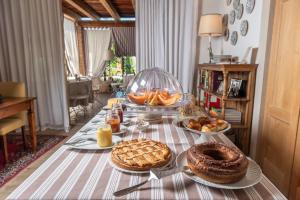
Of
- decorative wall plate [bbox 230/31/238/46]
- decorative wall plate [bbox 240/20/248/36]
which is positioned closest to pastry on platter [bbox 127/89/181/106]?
decorative wall plate [bbox 240/20/248/36]

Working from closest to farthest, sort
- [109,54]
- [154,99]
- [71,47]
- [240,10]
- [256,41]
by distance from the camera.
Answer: [154,99]
[256,41]
[240,10]
[71,47]
[109,54]

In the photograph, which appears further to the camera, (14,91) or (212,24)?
(14,91)

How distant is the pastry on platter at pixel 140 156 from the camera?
78cm

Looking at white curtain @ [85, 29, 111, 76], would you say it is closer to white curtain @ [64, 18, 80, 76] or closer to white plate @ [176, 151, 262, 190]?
white curtain @ [64, 18, 80, 76]

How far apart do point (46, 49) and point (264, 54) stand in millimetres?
3133

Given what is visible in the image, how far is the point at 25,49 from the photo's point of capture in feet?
10.9

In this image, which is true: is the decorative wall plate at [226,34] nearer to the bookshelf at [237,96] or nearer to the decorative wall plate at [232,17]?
the decorative wall plate at [232,17]

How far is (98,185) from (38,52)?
3.32 metres

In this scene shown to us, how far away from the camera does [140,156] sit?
0.85 m

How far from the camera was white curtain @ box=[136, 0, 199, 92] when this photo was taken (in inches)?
117

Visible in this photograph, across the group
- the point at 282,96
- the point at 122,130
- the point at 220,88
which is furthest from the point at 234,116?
the point at 122,130

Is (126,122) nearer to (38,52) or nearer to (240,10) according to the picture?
(240,10)

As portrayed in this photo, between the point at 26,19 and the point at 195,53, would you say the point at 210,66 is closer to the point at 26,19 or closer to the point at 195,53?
the point at 195,53

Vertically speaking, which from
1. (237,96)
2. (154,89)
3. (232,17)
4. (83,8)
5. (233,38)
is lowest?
(237,96)
